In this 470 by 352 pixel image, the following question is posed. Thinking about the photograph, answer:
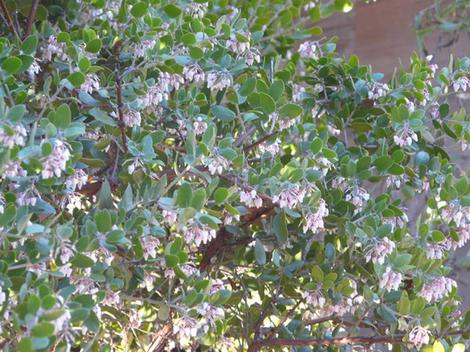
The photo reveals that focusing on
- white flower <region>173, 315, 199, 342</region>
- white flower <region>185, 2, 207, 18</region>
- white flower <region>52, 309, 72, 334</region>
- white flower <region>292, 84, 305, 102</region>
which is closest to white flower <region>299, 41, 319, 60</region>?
white flower <region>292, 84, 305, 102</region>

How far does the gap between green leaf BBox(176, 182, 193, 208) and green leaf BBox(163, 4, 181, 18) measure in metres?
0.69

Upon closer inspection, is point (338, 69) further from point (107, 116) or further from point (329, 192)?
point (107, 116)

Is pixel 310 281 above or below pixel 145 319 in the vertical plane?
above

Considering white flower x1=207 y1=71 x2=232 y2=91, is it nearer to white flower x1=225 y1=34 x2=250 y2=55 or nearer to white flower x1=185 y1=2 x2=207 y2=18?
white flower x1=225 y1=34 x2=250 y2=55

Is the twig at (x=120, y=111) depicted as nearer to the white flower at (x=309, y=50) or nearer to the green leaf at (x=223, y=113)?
the green leaf at (x=223, y=113)

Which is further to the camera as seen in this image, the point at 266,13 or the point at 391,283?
the point at 266,13

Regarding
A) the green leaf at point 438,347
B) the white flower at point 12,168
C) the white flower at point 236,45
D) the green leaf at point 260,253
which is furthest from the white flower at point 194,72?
the green leaf at point 438,347

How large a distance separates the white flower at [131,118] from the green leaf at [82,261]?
42cm

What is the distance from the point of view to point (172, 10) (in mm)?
2016

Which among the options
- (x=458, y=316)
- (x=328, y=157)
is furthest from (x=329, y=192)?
(x=458, y=316)

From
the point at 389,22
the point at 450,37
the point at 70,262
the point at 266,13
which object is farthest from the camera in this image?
the point at 389,22

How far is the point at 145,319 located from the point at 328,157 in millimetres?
802

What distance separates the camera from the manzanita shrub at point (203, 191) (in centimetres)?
146

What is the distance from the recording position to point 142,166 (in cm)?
168
